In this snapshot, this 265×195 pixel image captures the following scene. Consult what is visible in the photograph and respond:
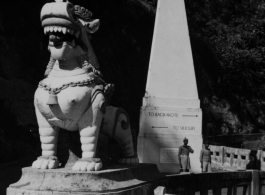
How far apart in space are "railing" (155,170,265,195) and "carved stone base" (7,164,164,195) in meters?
0.53

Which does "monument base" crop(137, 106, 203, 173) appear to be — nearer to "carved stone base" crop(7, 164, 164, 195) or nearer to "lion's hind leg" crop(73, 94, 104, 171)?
"carved stone base" crop(7, 164, 164, 195)

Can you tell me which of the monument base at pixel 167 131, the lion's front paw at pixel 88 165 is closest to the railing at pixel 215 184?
the lion's front paw at pixel 88 165

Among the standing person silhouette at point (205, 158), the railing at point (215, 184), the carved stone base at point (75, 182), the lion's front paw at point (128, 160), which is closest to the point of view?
the carved stone base at point (75, 182)

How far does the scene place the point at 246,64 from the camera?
1223 inches

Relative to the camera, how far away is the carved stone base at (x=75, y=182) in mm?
4359

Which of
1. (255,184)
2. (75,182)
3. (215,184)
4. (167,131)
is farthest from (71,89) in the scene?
(167,131)

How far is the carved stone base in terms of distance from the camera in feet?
14.3

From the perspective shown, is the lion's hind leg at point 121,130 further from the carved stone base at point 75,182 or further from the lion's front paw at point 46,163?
the lion's front paw at point 46,163

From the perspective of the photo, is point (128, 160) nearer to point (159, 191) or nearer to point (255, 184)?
point (159, 191)

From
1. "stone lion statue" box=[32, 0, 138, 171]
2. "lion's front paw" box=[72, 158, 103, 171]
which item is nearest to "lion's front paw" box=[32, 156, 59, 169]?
"stone lion statue" box=[32, 0, 138, 171]

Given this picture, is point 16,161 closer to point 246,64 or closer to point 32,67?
point 32,67

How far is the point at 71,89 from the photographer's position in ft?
15.4

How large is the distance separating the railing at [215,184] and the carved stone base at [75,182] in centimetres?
53

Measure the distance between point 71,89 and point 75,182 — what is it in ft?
2.93
